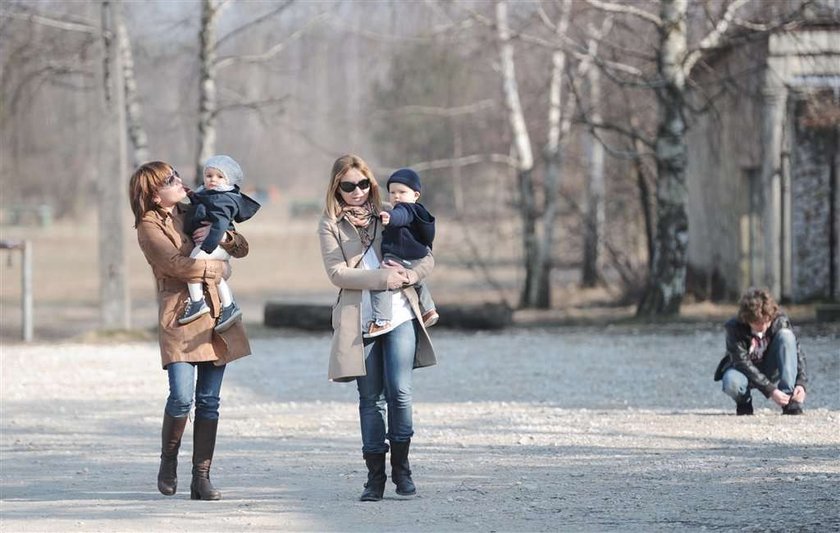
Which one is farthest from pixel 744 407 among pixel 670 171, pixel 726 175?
pixel 726 175

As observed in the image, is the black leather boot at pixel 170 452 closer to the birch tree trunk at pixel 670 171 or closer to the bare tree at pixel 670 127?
the bare tree at pixel 670 127

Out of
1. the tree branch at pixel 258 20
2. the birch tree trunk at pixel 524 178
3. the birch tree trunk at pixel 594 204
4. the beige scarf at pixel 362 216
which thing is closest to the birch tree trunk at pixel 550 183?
the birch tree trunk at pixel 524 178

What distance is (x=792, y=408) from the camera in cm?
1016

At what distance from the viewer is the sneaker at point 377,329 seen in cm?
712

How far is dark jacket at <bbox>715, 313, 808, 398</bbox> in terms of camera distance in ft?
33.0

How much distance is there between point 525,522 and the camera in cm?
659

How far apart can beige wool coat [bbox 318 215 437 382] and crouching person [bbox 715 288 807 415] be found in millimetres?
3589

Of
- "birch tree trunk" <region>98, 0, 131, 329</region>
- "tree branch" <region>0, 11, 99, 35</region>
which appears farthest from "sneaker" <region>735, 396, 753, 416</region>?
"tree branch" <region>0, 11, 99, 35</region>

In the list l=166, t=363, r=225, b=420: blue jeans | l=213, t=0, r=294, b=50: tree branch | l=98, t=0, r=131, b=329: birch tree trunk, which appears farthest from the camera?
l=213, t=0, r=294, b=50: tree branch

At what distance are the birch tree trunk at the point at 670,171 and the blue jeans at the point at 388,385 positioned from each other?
37.7 ft

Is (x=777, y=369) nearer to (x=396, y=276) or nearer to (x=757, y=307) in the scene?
(x=757, y=307)

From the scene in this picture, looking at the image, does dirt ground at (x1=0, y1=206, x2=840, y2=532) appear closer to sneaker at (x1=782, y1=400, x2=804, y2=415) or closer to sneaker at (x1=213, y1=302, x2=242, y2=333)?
sneaker at (x1=782, y1=400, x2=804, y2=415)

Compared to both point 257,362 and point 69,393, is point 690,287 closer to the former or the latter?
point 257,362

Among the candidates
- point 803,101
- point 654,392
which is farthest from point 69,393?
point 803,101
